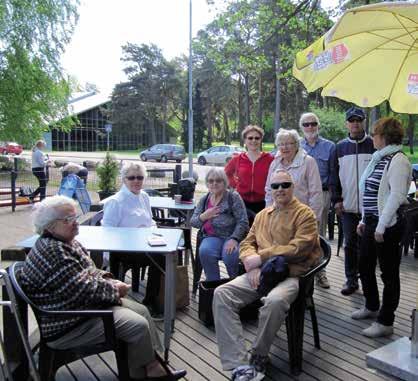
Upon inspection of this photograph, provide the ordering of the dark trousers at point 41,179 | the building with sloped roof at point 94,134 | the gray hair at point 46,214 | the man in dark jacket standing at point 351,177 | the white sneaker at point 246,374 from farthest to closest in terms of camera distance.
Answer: the building with sloped roof at point 94,134, the dark trousers at point 41,179, the man in dark jacket standing at point 351,177, the white sneaker at point 246,374, the gray hair at point 46,214

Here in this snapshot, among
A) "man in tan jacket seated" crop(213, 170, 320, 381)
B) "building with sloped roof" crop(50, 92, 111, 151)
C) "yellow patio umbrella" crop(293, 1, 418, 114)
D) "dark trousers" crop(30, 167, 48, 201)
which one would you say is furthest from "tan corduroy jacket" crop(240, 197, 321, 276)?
"building with sloped roof" crop(50, 92, 111, 151)

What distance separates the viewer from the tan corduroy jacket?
2.85 m

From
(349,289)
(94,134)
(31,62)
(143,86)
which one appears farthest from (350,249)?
(94,134)

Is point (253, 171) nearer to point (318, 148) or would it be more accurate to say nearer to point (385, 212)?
point (318, 148)

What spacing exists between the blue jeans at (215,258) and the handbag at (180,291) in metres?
0.19

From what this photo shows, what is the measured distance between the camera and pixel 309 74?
2934mm

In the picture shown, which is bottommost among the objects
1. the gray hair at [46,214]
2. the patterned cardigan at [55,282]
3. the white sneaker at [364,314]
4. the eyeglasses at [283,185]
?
the white sneaker at [364,314]

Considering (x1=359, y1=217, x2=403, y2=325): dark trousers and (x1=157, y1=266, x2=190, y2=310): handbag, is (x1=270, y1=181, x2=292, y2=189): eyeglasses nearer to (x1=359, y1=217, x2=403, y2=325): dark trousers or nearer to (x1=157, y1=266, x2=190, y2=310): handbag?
(x1=359, y1=217, x2=403, y2=325): dark trousers

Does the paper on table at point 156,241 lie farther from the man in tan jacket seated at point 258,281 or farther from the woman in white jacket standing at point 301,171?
the woman in white jacket standing at point 301,171

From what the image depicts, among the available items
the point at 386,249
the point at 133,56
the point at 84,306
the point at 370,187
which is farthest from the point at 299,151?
the point at 133,56

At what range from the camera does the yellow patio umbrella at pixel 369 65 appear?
2.80m

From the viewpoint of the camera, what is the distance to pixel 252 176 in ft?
13.5

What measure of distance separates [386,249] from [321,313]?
892mm

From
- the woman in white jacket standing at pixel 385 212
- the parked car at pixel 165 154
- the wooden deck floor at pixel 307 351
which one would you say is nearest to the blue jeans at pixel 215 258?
the wooden deck floor at pixel 307 351
